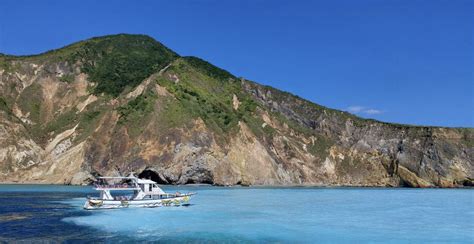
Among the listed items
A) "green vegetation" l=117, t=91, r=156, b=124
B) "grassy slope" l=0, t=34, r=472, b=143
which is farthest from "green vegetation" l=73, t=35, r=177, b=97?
"green vegetation" l=117, t=91, r=156, b=124

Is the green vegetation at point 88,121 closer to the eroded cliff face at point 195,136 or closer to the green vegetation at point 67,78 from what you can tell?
the eroded cliff face at point 195,136

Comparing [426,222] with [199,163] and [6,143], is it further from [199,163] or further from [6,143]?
[6,143]

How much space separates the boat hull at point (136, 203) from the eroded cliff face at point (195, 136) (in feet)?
161

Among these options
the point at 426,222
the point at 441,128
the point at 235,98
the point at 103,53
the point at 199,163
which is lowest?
the point at 426,222

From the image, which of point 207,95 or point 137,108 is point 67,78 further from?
point 207,95

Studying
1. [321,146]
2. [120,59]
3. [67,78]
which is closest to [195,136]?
[321,146]

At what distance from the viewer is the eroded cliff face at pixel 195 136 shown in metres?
117

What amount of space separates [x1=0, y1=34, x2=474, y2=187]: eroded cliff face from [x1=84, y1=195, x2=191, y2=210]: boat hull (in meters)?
49.1

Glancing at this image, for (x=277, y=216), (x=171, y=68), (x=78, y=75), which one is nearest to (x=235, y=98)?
(x=171, y=68)

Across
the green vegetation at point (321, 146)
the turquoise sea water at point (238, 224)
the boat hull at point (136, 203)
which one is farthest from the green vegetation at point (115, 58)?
the turquoise sea water at point (238, 224)

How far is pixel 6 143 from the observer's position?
12469cm

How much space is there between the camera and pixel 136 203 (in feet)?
198

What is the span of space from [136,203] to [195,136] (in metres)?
58.7

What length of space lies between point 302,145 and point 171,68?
42.9 m
